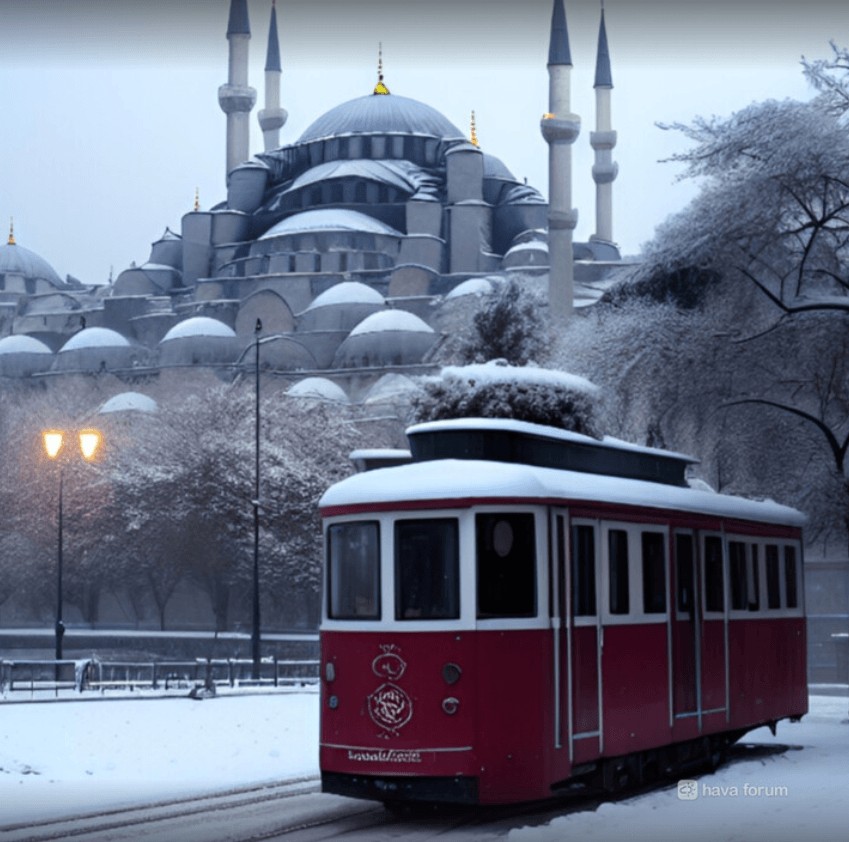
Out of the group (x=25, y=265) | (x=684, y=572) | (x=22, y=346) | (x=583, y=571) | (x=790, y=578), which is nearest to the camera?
(x=583, y=571)

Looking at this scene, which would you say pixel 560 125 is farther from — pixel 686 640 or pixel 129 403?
pixel 686 640

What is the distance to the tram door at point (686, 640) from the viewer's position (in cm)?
1361

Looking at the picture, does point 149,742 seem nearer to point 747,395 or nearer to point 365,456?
point 365,456

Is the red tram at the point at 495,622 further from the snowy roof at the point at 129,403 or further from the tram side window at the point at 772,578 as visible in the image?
the snowy roof at the point at 129,403

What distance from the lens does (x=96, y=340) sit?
89062 millimetres

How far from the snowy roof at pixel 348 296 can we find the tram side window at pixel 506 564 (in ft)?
244

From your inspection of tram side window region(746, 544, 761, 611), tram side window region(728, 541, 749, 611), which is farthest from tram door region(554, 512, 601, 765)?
tram side window region(746, 544, 761, 611)

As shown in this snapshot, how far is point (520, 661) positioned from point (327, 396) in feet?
193

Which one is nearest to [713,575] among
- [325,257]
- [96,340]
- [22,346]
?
[96,340]

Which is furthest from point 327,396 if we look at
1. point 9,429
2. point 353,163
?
point 353,163

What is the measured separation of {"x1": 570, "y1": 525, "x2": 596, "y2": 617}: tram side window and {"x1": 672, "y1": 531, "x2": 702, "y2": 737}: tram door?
57.9 inches

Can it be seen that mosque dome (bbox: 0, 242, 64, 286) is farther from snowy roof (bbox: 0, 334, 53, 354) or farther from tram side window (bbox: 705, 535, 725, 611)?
tram side window (bbox: 705, 535, 725, 611)

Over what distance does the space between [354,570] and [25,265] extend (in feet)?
375

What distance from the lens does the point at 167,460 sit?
178 feet
